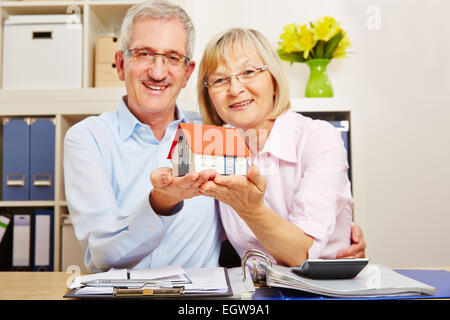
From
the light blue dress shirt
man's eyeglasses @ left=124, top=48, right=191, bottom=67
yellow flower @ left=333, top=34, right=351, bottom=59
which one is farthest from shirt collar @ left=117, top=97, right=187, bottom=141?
yellow flower @ left=333, top=34, right=351, bottom=59

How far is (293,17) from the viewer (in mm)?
1875

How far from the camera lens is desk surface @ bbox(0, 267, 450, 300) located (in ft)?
2.21

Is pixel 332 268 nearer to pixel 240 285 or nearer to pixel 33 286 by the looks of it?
pixel 240 285

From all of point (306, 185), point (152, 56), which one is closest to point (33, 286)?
point (306, 185)

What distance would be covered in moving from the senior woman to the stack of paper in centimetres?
25

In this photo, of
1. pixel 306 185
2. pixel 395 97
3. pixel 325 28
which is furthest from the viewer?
pixel 395 97

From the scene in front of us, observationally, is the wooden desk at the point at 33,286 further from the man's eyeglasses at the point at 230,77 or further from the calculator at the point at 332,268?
the man's eyeglasses at the point at 230,77

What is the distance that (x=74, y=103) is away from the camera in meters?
1.77

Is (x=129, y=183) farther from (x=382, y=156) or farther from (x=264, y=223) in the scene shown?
(x=382, y=156)

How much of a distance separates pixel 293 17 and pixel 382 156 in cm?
75

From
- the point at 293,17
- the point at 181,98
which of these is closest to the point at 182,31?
the point at 181,98

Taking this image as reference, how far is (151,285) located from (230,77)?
0.73 metres
